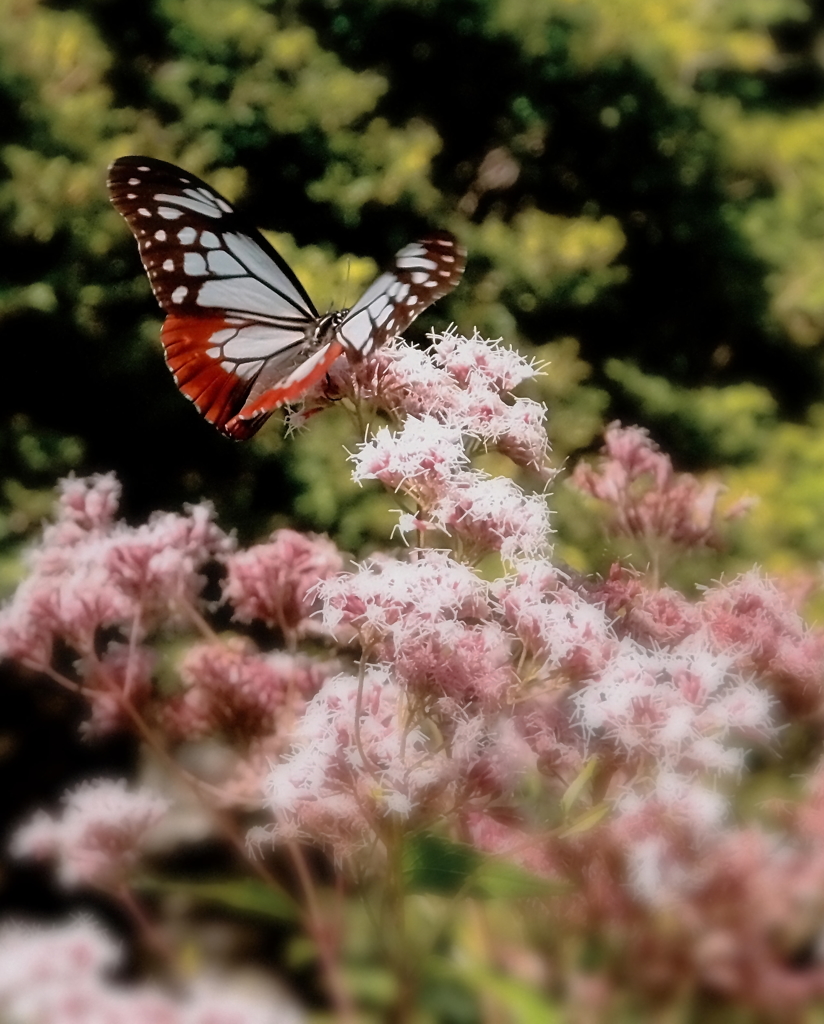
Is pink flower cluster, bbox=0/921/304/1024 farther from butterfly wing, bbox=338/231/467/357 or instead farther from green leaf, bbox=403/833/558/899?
butterfly wing, bbox=338/231/467/357

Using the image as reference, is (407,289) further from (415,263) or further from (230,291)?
(230,291)

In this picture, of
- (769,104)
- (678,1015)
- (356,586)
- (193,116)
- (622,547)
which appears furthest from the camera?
(769,104)

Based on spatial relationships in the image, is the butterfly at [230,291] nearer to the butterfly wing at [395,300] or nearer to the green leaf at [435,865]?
the butterfly wing at [395,300]

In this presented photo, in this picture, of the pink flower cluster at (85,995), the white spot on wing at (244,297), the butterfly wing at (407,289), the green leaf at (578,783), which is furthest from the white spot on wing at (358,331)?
the pink flower cluster at (85,995)

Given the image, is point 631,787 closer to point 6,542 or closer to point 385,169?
point 6,542

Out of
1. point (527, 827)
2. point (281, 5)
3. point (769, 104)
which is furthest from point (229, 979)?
point (769, 104)
